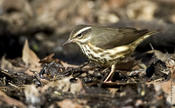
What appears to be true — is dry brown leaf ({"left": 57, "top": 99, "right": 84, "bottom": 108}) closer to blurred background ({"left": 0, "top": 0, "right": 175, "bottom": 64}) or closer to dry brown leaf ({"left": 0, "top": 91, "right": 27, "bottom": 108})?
dry brown leaf ({"left": 0, "top": 91, "right": 27, "bottom": 108})

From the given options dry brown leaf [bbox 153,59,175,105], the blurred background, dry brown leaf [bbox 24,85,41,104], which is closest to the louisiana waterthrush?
dry brown leaf [bbox 153,59,175,105]

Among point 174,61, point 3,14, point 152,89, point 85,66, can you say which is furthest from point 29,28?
point 152,89

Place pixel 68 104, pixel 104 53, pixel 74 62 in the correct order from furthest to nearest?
pixel 74 62, pixel 104 53, pixel 68 104

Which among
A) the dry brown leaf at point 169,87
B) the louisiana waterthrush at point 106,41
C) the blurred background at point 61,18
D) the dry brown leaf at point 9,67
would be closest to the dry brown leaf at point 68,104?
the dry brown leaf at point 169,87

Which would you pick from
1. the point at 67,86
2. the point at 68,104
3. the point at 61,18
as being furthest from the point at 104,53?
the point at 61,18

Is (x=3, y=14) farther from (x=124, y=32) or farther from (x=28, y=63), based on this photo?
(x=124, y=32)

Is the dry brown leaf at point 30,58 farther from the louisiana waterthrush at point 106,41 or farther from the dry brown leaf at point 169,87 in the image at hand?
the dry brown leaf at point 169,87

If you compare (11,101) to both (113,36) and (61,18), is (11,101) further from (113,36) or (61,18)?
(61,18)
